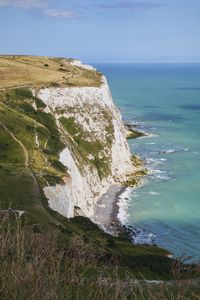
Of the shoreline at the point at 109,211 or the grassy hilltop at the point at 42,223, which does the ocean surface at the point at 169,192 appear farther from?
the grassy hilltop at the point at 42,223

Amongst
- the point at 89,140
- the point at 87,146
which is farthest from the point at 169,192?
the point at 89,140

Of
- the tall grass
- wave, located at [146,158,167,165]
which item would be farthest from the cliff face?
the tall grass

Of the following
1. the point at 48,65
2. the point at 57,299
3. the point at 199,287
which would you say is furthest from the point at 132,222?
the point at 48,65

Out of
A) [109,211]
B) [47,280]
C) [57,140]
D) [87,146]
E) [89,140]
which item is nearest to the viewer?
[47,280]

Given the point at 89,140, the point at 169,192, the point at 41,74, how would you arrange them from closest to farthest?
the point at 169,192
the point at 89,140
the point at 41,74

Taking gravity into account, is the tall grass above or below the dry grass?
above

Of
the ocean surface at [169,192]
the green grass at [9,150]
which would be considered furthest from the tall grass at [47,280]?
the green grass at [9,150]

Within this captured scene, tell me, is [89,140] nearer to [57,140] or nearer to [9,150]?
[57,140]

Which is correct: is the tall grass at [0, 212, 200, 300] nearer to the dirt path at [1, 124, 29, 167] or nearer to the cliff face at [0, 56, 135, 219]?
the cliff face at [0, 56, 135, 219]
